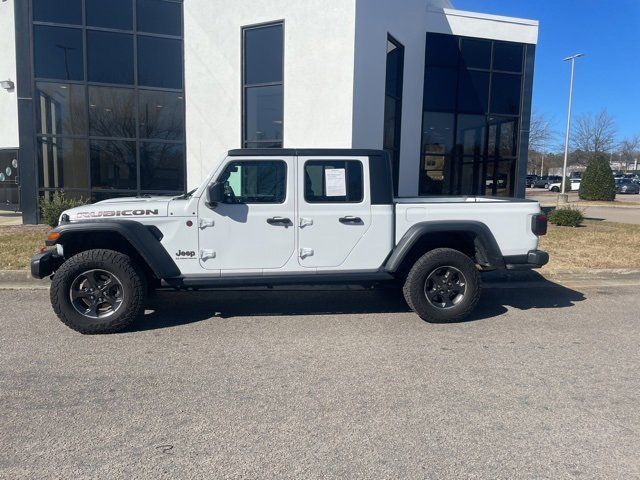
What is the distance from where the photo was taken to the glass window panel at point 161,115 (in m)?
13.5

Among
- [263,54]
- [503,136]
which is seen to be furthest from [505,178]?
[263,54]

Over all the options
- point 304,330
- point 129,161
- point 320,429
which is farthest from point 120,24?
point 320,429

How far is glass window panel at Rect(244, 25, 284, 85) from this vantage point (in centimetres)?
1277

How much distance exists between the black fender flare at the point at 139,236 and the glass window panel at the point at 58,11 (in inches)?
418

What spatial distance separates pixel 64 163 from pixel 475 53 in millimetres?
13370

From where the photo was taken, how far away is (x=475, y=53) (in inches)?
653

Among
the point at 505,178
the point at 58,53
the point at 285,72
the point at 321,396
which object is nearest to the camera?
the point at 321,396

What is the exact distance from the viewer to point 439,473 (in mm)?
2676

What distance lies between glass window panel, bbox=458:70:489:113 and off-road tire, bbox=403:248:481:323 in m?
12.7

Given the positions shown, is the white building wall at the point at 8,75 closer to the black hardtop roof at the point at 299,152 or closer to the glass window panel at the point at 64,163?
the glass window panel at the point at 64,163

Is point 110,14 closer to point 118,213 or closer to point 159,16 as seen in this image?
point 159,16

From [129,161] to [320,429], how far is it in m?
12.2

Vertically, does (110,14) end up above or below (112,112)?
above

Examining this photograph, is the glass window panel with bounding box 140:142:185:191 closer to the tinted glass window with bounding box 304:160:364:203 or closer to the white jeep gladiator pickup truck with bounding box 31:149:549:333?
the white jeep gladiator pickup truck with bounding box 31:149:549:333
